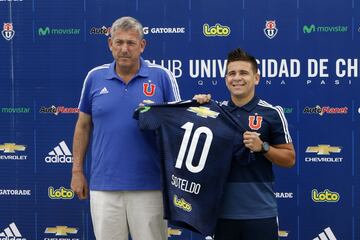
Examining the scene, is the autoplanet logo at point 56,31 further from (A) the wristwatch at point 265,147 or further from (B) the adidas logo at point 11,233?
(A) the wristwatch at point 265,147

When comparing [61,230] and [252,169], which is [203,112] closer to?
[252,169]

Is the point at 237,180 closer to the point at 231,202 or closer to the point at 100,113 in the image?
the point at 231,202

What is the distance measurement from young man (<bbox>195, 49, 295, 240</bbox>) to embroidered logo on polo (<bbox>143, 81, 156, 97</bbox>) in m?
0.42

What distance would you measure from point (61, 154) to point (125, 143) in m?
1.36

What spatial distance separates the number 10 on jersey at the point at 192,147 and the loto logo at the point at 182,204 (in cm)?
17

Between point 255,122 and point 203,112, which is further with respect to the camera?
point 203,112

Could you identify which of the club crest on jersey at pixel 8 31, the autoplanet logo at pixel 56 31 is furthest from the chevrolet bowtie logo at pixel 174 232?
the club crest on jersey at pixel 8 31

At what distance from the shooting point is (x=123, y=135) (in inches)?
101

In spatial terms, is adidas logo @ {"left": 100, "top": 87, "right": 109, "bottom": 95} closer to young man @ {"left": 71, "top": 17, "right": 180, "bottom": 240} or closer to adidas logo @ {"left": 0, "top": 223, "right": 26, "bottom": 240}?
young man @ {"left": 71, "top": 17, "right": 180, "bottom": 240}

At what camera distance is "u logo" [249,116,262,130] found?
2340 millimetres

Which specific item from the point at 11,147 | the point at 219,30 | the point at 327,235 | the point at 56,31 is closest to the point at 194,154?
the point at 219,30

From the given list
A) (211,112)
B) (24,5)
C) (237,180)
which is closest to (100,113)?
(211,112)

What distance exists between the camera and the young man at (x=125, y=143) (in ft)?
8.46

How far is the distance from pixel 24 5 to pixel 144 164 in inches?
72.4
